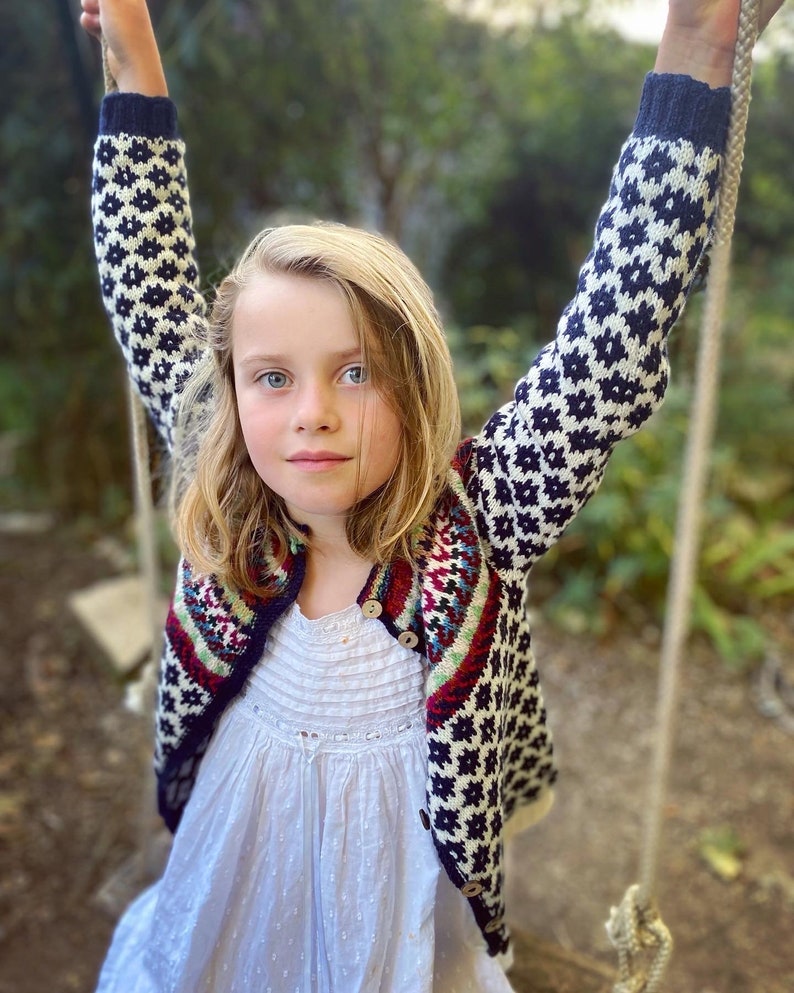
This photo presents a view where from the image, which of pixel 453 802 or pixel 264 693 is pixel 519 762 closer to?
pixel 453 802

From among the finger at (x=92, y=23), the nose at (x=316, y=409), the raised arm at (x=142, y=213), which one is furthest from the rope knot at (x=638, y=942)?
the finger at (x=92, y=23)

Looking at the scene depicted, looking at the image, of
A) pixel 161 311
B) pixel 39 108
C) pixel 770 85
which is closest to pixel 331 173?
pixel 39 108

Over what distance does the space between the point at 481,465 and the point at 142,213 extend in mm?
462

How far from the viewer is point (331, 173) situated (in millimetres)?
2822

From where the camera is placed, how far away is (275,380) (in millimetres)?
743

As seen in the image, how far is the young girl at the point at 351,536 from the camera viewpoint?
0.70 metres

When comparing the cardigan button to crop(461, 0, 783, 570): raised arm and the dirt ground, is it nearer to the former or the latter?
crop(461, 0, 783, 570): raised arm

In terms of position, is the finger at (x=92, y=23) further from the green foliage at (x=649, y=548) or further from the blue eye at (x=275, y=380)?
the green foliage at (x=649, y=548)

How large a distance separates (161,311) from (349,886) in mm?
641

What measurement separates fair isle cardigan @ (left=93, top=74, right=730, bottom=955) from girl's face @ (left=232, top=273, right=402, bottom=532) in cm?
11

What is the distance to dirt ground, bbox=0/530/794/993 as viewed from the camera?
1.61 m

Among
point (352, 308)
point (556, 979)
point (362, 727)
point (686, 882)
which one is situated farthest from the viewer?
point (686, 882)

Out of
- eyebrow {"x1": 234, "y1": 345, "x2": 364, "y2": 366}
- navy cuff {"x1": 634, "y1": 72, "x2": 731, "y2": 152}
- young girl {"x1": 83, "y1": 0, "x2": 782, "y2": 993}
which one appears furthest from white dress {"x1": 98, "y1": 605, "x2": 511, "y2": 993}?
navy cuff {"x1": 634, "y1": 72, "x2": 731, "y2": 152}

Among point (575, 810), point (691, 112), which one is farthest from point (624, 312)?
point (575, 810)
